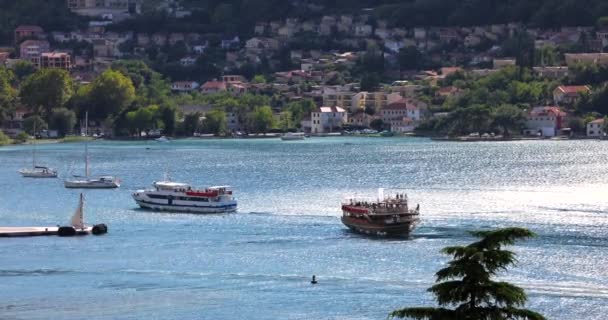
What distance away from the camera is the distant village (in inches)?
3514

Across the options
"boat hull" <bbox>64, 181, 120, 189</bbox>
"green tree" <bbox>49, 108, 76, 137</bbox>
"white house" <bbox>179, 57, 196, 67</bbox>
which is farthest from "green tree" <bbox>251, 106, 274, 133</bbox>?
"boat hull" <bbox>64, 181, 120, 189</bbox>

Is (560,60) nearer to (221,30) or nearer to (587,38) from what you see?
(587,38)

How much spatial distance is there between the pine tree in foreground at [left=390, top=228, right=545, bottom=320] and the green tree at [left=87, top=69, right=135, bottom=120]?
242 ft

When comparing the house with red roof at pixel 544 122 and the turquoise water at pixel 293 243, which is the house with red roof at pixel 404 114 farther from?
the turquoise water at pixel 293 243

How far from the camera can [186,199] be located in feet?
146

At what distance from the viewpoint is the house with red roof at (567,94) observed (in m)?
85.9

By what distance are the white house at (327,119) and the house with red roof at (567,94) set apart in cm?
1155

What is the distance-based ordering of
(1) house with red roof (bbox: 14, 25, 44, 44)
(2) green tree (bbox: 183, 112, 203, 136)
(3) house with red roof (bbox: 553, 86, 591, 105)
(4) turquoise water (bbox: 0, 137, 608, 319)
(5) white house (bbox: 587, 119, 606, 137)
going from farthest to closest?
(1) house with red roof (bbox: 14, 25, 44, 44), (2) green tree (bbox: 183, 112, 203, 136), (3) house with red roof (bbox: 553, 86, 591, 105), (5) white house (bbox: 587, 119, 606, 137), (4) turquoise water (bbox: 0, 137, 608, 319)

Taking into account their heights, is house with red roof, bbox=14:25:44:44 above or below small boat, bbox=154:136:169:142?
above

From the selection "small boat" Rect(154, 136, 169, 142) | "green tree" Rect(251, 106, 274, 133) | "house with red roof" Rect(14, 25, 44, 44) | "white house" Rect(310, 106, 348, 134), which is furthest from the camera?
"house with red roof" Rect(14, 25, 44, 44)

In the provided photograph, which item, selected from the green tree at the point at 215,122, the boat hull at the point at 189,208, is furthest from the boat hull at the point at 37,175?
the green tree at the point at 215,122

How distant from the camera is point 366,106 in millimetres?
91500

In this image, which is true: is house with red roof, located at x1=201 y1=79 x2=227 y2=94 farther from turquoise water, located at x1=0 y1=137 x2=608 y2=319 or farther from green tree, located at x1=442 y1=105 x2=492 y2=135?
turquoise water, located at x1=0 y1=137 x2=608 y2=319

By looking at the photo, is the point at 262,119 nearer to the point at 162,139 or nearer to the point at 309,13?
the point at 162,139
